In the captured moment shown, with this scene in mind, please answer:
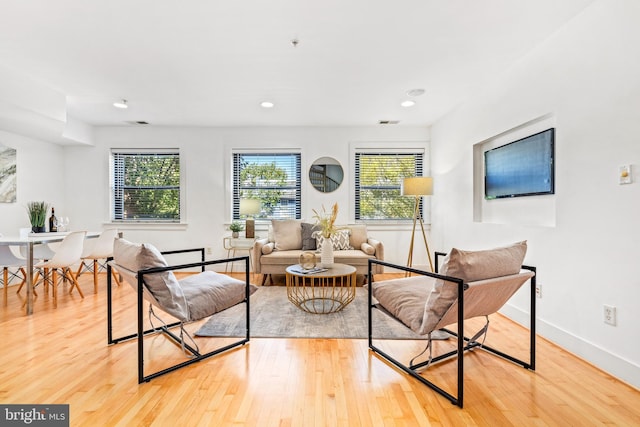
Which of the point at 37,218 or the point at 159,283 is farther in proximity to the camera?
the point at 37,218

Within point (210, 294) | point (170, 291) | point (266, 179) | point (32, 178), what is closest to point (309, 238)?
point (266, 179)

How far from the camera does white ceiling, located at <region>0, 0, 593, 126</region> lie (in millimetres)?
2217

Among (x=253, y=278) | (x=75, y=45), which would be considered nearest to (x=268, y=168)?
(x=253, y=278)

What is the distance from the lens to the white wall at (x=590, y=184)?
1914mm

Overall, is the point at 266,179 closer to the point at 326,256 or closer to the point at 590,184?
the point at 326,256

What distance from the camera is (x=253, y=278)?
4.86 metres

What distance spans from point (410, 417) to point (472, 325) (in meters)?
1.60

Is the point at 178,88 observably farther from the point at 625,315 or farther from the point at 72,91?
the point at 625,315

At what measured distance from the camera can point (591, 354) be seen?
2.14 metres

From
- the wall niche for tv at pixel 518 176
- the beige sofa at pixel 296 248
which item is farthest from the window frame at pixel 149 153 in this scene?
the wall niche for tv at pixel 518 176

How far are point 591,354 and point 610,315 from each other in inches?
12.6

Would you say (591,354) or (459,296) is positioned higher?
(459,296)

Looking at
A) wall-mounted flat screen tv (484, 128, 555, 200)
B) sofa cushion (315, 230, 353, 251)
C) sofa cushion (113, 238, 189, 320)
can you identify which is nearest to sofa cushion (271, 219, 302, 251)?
sofa cushion (315, 230, 353, 251)

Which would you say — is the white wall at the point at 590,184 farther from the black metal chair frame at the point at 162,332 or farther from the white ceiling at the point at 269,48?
the black metal chair frame at the point at 162,332
